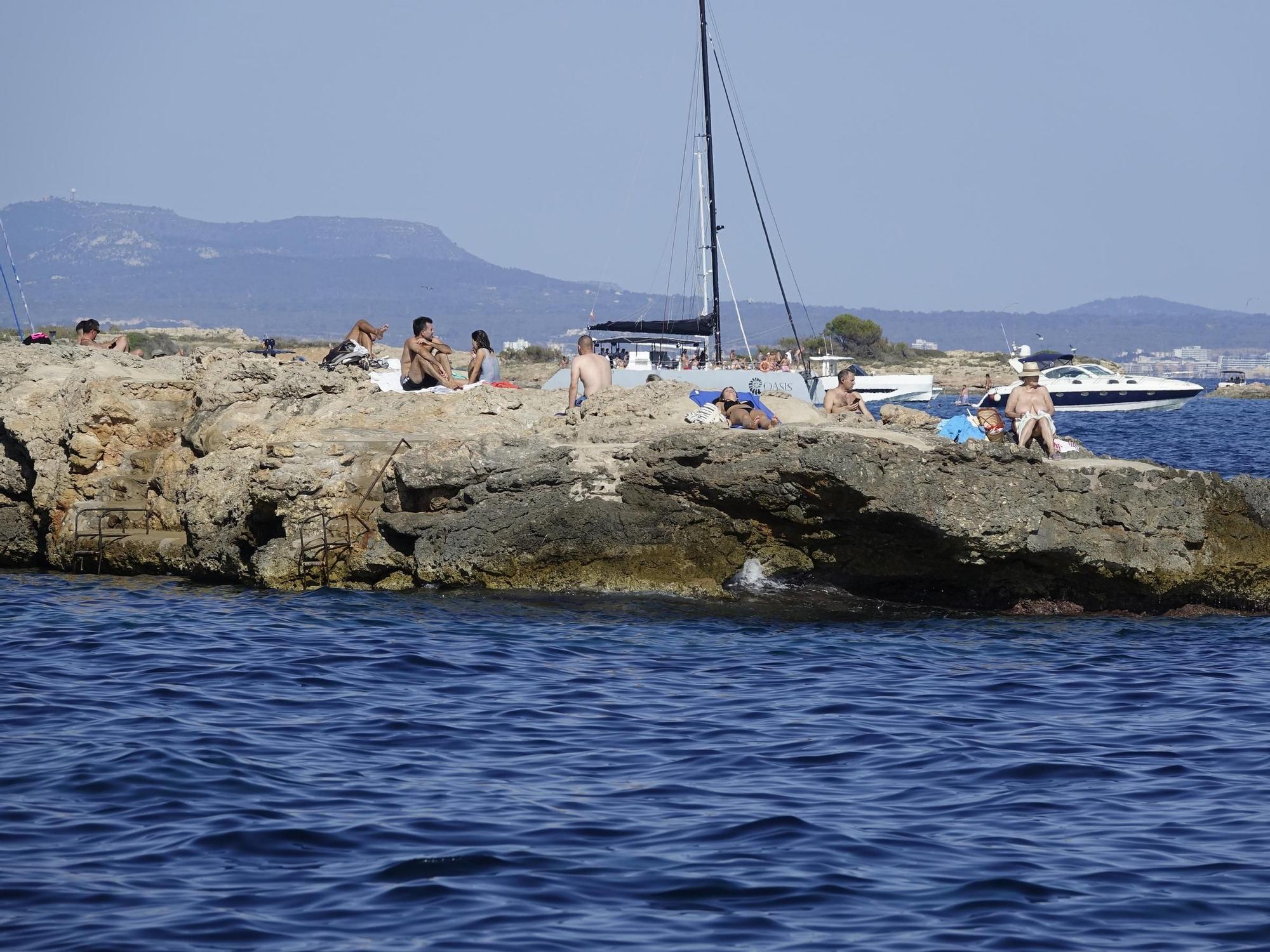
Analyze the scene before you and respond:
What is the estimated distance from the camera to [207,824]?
21.7ft

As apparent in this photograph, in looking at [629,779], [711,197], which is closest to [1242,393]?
[711,197]

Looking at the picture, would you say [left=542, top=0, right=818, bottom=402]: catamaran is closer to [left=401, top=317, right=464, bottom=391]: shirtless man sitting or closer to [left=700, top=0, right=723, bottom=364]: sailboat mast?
[left=700, top=0, right=723, bottom=364]: sailboat mast

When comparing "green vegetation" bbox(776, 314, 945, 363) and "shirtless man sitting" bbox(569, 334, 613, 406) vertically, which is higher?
"green vegetation" bbox(776, 314, 945, 363)

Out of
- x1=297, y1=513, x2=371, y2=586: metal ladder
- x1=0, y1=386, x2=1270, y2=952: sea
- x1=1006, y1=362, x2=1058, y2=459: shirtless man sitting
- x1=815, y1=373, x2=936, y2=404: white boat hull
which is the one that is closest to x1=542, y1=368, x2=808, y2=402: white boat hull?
x1=1006, y1=362, x2=1058, y2=459: shirtless man sitting

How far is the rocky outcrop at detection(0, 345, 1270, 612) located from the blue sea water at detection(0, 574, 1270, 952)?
23.9 inches

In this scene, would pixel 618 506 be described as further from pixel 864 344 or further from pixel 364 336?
pixel 864 344

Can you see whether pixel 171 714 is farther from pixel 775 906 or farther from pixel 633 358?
pixel 633 358

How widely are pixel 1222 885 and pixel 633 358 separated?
30303mm

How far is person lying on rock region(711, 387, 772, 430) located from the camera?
49.1 feet

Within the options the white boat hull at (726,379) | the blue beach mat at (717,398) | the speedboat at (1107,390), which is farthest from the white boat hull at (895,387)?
the blue beach mat at (717,398)

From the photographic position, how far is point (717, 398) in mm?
17594

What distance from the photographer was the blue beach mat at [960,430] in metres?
16.7

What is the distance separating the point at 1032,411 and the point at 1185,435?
31.7m

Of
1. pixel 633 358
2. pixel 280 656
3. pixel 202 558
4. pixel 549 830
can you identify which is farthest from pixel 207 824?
pixel 633 358
